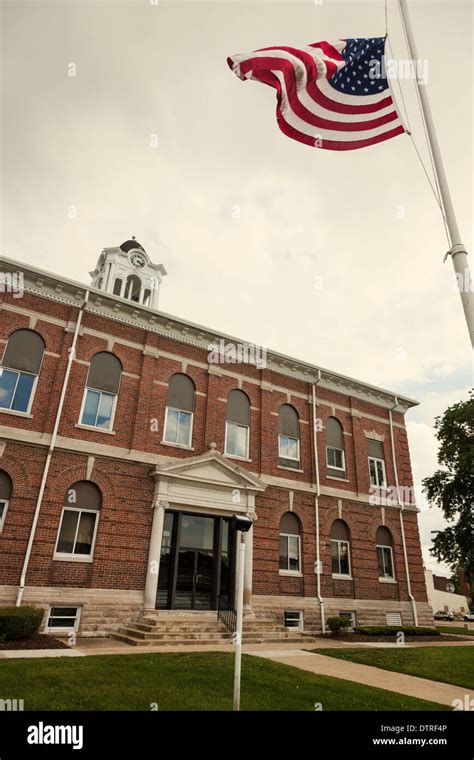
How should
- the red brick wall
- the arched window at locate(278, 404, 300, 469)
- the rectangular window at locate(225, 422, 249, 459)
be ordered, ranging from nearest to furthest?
the red brick wall → the rectangular window at locate(225, 422, 249, 459) → the arched window at locate(278, 404, 300, 469)

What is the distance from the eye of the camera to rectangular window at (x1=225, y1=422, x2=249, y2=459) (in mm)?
19436

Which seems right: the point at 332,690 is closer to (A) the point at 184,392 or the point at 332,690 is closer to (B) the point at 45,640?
(B) the point at 45,640

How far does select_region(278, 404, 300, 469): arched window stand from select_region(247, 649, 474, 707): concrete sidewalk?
9.02 metres

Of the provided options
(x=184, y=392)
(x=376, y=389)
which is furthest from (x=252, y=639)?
(x=376, y=389)

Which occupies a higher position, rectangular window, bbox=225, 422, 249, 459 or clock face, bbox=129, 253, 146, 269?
clock face, bbox=129, 253, 146, 269

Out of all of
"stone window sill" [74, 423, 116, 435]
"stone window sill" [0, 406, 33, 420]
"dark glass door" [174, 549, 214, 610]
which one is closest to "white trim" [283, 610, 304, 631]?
"dark glass door" [174, 549, 214, 610]

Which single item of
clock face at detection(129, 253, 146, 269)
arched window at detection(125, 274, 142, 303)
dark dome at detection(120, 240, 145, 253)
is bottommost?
arched window at detection(125, 274, 142, 303)

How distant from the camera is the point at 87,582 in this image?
1456cm

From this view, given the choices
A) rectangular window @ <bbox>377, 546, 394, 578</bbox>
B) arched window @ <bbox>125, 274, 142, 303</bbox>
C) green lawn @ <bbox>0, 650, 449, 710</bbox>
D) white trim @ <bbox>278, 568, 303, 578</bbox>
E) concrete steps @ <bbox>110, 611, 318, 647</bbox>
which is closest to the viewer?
green lawn @ <bbox>0, 650, 449, 710</bbox>

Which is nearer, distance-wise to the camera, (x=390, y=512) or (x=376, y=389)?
(x=390, y=512)

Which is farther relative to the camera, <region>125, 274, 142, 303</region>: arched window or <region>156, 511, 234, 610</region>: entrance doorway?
<region>125, 274, 142, 303</region>: arched window

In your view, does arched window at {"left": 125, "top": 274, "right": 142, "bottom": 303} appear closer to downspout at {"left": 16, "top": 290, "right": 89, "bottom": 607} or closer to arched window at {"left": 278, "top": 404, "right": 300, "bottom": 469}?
downspout at {"left": 16, "top": 290, "right": 89, "bottom": 607}

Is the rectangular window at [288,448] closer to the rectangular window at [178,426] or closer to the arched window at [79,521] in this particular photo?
the rectangular window at [178,426]
